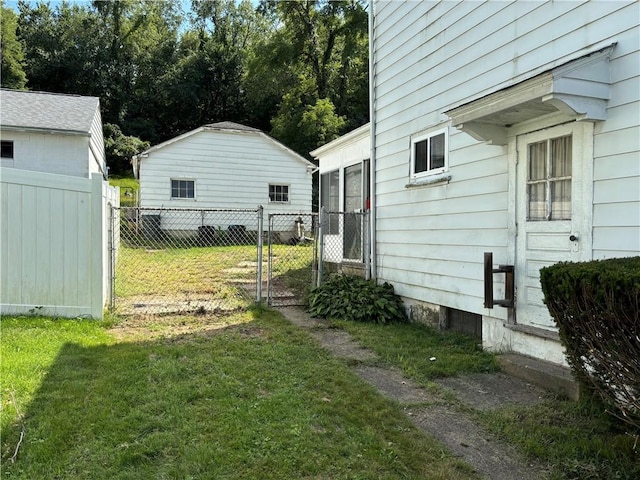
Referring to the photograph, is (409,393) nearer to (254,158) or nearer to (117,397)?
(117,397)

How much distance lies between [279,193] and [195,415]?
54.2ft

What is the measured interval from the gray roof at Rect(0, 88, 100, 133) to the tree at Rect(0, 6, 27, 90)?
18337 mm

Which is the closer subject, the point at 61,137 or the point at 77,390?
the point at 77,390

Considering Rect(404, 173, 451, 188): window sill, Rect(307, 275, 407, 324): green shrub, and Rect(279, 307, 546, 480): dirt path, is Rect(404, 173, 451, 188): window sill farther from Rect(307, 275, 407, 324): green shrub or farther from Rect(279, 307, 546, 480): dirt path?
Rect(279, 307, 546, 480): dirt path

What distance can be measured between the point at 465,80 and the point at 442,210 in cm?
151

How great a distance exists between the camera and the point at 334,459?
270 centimetres

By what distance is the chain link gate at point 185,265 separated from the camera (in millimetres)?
7125

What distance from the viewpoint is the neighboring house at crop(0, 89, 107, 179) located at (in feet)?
43.1

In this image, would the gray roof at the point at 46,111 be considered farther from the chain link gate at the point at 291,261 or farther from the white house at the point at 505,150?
the white house at the point at 505,150

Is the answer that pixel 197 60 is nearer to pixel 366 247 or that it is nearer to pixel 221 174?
pixel 221 174

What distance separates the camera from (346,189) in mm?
8859

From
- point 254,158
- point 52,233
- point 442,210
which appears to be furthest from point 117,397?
point 254,158

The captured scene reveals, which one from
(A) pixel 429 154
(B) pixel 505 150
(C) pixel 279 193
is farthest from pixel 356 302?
(C) pixel 279 193

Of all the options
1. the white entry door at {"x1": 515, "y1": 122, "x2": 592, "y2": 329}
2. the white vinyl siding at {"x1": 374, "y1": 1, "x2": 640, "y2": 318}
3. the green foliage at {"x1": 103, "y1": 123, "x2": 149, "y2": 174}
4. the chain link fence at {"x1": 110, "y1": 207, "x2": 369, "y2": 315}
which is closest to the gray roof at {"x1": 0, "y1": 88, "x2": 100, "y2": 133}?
the chain link fence at {"x1": 110, "y1": 207, "x2": 369, "y2": 315}
